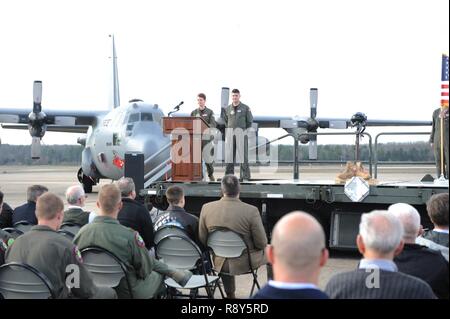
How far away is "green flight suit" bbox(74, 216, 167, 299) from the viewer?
452cm

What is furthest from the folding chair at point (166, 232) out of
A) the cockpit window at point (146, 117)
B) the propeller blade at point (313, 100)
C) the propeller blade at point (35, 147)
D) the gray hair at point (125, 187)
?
the propeller blade at point (35, 147)

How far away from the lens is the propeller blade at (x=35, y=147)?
72.8 ft

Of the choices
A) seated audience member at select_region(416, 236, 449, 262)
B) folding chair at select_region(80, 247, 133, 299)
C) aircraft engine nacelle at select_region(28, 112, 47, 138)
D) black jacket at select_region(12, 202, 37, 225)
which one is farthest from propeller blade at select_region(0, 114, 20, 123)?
seated audience member at select_region(416, 236, 449, 262)

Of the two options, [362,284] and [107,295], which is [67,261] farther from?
[362,284]

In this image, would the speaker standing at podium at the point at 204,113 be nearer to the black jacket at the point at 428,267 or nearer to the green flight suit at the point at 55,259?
the green flight suit at the point at 55,259

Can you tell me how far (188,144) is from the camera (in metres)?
9.46

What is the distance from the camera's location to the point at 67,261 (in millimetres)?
3994

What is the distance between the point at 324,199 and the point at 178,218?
2.87 metres

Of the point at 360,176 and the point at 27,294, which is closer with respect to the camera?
the point at 27,294

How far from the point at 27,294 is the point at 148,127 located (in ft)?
43.2

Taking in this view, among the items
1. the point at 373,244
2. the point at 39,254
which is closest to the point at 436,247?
the point at 373,244

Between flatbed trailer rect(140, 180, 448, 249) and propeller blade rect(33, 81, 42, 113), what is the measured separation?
14647 millimetres

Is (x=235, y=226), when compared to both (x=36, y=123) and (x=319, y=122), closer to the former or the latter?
(x=36, y=123)
